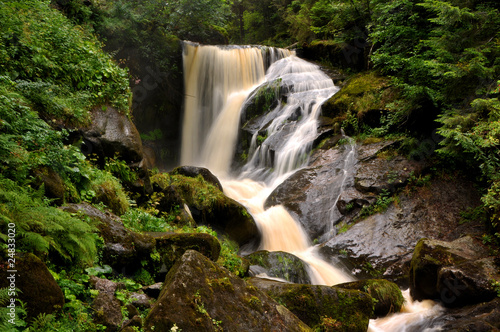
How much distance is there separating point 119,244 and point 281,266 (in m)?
3.78

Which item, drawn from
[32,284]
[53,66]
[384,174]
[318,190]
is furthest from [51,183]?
[384,174]

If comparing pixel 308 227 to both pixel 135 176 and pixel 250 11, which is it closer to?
pixel 135 176

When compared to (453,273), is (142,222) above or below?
above

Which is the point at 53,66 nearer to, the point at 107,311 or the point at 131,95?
the point at 131,95

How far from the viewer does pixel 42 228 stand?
3029mm

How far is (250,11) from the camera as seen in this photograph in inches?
1181

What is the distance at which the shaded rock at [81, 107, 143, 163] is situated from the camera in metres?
6.72

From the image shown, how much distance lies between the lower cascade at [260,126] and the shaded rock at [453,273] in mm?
1709

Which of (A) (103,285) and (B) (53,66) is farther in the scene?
→ (B) (53,66)

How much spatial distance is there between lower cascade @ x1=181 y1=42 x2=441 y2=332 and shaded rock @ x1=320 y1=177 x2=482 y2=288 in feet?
1.89

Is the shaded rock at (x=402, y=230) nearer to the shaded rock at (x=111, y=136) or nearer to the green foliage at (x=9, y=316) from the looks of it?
the shaded rock at (x=111, y=136)

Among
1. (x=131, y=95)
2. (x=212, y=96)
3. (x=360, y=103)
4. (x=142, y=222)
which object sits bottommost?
(x=142, y=222)

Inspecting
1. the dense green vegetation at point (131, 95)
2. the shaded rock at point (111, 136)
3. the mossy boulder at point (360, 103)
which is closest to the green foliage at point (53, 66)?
the dense green vegetation at point (131, 95)

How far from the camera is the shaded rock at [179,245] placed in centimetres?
455
